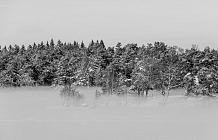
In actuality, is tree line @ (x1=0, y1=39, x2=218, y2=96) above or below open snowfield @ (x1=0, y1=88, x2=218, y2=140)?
above

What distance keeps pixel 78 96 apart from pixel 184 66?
65.7 feet

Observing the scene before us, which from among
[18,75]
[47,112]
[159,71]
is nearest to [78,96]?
[47,112]

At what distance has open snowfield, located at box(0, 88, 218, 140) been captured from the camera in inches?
1391

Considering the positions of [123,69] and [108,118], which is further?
[123,69]

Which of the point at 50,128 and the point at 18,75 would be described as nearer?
the point at 50,128

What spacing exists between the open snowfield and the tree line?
9.10ft

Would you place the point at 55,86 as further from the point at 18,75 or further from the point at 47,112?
the point at 47,112

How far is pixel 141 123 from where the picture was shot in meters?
43.8

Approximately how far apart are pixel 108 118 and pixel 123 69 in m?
30.9

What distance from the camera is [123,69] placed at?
7856cm

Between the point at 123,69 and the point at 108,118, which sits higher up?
the point at 123,69

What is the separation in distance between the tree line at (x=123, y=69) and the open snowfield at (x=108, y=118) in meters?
2.77

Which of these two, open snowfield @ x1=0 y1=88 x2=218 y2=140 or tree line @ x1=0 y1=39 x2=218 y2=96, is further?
tree line @ x1=0 y1=39 x2=218 y2=96

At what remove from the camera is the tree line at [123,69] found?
62719 millimetres
